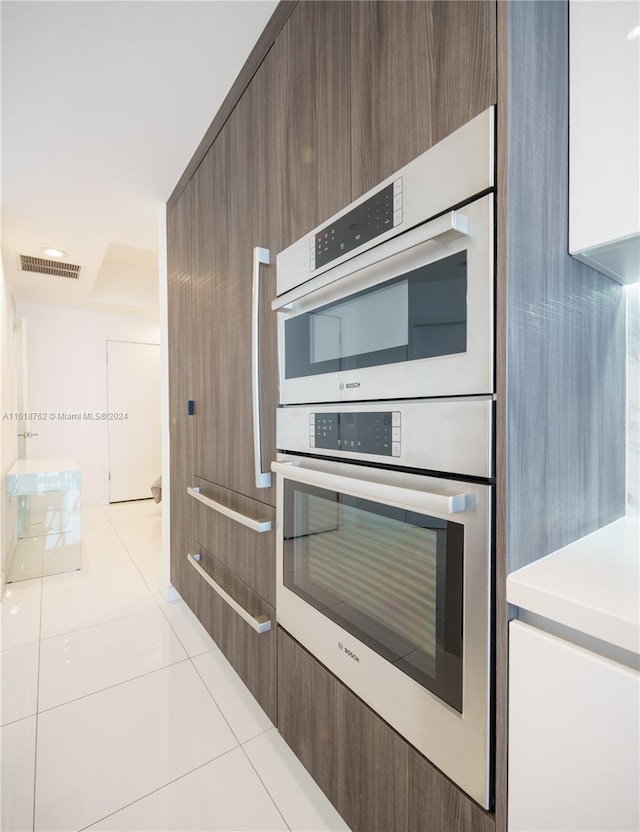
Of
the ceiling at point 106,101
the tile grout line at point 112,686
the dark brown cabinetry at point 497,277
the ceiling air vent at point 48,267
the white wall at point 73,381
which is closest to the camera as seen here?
the dark brown cabinetry at point 497,277

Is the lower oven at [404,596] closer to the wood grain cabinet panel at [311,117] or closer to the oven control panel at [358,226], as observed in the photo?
the oven control panel at [358,226]

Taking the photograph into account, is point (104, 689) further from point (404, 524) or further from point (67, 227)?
point (67, 227)

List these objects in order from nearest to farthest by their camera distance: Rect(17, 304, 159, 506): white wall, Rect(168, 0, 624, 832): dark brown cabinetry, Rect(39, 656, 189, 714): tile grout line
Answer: Rect(168, 0, 624, 832): dark brown cabinetry, Rect(39, 656, 189, 714): tile grout line, Rect(17, 304, 159, 506): white wall

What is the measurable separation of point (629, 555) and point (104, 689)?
199cm

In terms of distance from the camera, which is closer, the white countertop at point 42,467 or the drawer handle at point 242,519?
the drawer handle at point 242,519

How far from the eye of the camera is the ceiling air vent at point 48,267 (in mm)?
3457

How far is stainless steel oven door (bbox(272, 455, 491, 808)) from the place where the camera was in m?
0.73

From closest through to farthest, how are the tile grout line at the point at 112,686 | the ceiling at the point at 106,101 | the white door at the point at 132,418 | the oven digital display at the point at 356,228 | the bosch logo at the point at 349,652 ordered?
the oven digital display at the point at 356,228 < the bosch logo at the point at 349,652 < the ceiling at the point at 106,101 < the tile grout line at the point at 112,686 < the white door at the point at 132,418

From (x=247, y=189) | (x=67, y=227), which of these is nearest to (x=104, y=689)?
(x=247, y=189)

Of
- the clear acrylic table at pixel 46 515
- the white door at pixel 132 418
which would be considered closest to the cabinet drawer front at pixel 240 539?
the clear acrylic table at pixel 46 515

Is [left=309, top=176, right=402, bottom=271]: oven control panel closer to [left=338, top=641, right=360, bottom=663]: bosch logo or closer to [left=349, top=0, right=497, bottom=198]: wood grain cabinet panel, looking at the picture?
[left=349, top=0, right=497, bottom=198]: wood grain cabinet panel

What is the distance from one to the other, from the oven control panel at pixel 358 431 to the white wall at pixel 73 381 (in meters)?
4.83

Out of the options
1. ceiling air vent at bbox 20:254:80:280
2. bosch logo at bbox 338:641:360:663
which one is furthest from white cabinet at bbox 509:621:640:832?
ceiling air vent at bbox 20:254:80:280

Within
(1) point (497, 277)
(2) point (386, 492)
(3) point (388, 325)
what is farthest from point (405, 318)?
(2) point (386, 492)
